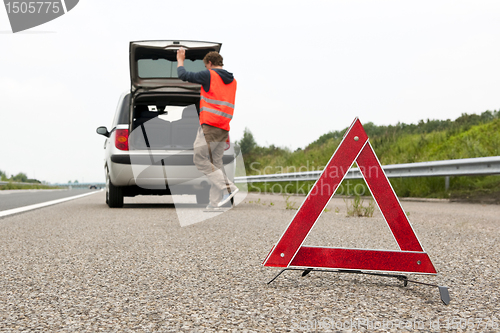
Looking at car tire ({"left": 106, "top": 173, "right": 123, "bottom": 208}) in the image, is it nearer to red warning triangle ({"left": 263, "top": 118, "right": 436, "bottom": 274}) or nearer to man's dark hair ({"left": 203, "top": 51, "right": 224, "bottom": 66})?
man's dark hair ({"left": 203, "top": 51, "right": 224, "bottom": 66})

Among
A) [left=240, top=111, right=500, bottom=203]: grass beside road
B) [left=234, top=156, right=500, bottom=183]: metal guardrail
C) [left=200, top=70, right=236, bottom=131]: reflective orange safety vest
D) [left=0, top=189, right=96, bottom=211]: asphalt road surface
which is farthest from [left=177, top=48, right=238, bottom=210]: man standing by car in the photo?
[left=0, top=189, right=96, bottom=211]: asphalt road surface

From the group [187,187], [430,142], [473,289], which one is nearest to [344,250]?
[473,289]

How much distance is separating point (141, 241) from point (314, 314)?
2.43m

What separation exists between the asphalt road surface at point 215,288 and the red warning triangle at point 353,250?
12 centimetres

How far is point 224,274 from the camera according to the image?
2848 mm

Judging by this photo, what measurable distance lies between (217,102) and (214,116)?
8.0 inches

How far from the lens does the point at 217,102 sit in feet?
21.8

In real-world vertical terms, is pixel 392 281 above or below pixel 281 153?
below

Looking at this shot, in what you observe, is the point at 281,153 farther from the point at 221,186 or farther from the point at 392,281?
the point at 392,281

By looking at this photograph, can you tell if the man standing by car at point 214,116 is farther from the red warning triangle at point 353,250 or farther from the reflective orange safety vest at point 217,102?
the red warning triangle at point 353,250

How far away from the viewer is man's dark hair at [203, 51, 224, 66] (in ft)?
21.8

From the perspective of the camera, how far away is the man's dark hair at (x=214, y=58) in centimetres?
664

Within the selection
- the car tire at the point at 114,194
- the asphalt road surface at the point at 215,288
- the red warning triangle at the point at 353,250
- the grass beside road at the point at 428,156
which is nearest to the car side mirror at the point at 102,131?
the car tire at the point at 114,194

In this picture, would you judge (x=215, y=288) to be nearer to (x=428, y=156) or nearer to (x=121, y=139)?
(x=121, y=139)
